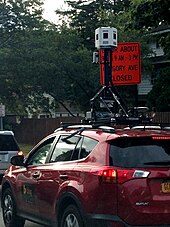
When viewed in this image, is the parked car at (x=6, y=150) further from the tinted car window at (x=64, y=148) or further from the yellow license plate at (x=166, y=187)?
the yellow license plate at (x=166, y=187)

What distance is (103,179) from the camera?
6.41 meters

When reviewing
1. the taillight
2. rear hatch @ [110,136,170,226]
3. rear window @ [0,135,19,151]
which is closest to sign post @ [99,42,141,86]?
rear window @ [0,135,19,151]

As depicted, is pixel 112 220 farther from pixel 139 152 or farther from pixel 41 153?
pixel 41 153

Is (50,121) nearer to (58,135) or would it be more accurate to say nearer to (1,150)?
(1,150)

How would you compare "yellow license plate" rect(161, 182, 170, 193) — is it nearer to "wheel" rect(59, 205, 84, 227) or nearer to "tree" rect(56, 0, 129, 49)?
"wheel" rect(59, 205, 84, 227)

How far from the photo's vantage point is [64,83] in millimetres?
35344

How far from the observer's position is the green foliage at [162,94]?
2892 centimetres

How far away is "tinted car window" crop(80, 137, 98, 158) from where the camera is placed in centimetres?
704

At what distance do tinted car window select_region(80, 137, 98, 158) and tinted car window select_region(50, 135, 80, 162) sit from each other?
0.22m

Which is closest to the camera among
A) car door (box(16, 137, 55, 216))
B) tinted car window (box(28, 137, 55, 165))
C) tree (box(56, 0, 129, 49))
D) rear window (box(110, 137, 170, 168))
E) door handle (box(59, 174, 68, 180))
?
rear window (box(110, 137, 170, 168))

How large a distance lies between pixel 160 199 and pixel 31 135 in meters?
34.6

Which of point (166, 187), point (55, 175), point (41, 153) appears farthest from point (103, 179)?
point (41, 153)

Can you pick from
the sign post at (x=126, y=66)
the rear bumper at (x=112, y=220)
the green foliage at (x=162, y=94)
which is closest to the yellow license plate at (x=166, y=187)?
the rear bumper at (x=112, y=220)

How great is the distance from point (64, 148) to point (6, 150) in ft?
25.0
